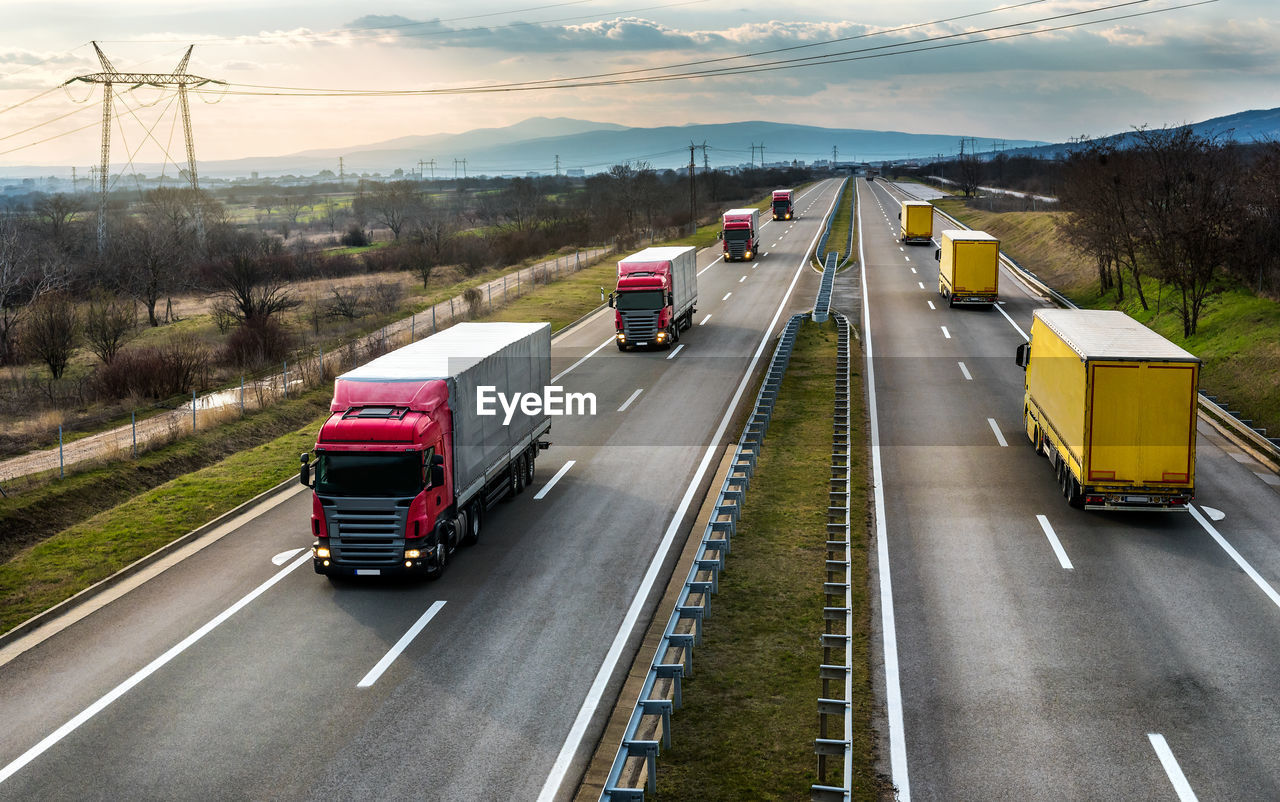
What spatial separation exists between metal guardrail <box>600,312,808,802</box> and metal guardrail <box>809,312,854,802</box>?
1.71 meters

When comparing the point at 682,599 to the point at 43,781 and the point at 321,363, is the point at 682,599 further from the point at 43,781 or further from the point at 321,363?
the point at 321,363

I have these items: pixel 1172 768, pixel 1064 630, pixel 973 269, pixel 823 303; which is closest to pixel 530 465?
pixel 1064 630

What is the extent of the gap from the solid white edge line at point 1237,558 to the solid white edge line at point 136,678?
16.4 meters

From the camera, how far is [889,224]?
92.1m

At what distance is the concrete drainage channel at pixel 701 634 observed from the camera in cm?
1017

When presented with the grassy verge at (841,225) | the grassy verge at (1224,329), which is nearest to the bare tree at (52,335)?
the grassy verge at (1224,329)

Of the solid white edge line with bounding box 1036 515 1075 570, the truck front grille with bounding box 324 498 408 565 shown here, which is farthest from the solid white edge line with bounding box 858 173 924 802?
the truck front grille with bounding box 324 498 408 565

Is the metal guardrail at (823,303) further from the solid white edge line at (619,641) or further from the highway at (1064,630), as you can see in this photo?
the highway at (1064,630)

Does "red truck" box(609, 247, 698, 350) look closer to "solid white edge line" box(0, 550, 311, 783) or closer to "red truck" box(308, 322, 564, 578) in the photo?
"red truck" box(308, 322, 564, 578)

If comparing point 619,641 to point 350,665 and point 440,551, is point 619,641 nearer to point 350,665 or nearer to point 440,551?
point 350,665

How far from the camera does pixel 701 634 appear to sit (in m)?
13.9

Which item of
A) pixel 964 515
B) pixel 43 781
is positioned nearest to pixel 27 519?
pixel 43 781

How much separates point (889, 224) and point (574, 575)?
3207 inches
